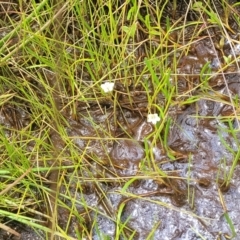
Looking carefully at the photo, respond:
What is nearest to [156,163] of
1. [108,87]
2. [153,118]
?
[153,118]

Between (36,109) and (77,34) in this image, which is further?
(77,34)

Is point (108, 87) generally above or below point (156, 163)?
above

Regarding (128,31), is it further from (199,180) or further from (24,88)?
(199,180)

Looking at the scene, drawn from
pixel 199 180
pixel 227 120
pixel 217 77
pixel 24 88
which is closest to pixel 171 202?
pixel 199 180

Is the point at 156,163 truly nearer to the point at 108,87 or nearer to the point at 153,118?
the point at 153,118

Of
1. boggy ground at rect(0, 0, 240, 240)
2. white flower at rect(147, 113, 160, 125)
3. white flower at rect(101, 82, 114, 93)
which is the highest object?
white flower at rect(101, 82, 114, 93)

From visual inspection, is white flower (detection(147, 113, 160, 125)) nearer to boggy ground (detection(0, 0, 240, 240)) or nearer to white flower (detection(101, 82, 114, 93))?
boggy ground (detection(0, 0, 240, 240))

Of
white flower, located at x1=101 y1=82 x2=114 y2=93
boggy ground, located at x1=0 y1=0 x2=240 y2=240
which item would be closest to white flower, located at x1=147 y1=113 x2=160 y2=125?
boggy ground, located at x1=0 y1=0 x2=240 y2=240

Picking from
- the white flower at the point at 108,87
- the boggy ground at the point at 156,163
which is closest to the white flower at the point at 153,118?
the boggy ground at the point at 156,163
